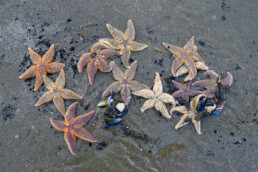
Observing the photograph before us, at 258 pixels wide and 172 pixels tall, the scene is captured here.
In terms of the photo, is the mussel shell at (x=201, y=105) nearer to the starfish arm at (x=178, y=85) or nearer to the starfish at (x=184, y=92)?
the starfish at (x=184, y=92)

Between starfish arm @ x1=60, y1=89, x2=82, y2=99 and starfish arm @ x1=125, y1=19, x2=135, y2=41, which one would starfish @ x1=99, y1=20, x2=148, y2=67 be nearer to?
starfish arm @ x1=125, y1=19, x2=135, y2=41

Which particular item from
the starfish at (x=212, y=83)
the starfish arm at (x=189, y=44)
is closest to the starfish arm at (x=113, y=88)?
the starfish at (x=212, y=83)

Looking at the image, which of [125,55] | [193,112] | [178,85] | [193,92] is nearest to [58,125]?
[125,55]

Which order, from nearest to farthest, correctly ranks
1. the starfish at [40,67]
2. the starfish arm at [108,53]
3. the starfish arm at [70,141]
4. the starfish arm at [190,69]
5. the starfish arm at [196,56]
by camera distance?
the starfish arm at [70,141]
the starfish at [40,67]
the starfish arm at [108,53]
the starfish arm at [190,69]
the starfish arm at [196,56]

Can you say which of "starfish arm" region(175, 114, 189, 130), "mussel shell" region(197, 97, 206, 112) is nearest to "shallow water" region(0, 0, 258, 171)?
"starfish arm" region(175, 114, 189, 130)

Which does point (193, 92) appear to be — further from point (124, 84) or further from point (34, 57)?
point (34, 57)
